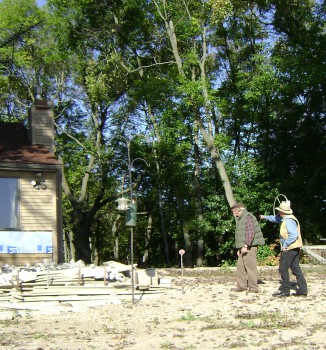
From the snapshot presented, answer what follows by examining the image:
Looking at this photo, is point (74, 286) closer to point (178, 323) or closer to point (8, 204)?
point (178, 323)

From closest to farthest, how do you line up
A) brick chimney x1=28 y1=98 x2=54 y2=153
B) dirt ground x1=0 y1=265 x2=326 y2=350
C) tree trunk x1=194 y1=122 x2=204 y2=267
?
dirt ground x1=0 y1=265 x2=326 y2=350 → brick chimney x1=28 y1=98 x2=54 y2=153 → tree trunk x1=194 y1=122 x2=204 y2=267

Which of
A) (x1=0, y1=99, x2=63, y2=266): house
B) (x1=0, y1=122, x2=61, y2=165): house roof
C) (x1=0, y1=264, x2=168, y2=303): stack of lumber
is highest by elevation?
(x1=0, y1=122, x2=61, y2=165): house roof

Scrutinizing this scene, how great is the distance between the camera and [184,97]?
29.0 metres

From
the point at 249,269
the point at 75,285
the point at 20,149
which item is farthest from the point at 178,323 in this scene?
the point at 20,149

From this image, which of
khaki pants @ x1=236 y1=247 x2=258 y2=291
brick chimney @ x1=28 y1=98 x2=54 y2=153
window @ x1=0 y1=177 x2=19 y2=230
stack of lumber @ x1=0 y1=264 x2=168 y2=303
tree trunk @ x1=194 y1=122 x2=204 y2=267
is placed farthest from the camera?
tree trunk @ x1=194 y1=122 x2=204 y2=267

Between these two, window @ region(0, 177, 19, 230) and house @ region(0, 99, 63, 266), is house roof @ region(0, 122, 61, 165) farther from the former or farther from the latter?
window @ region(0, 177, 19, 230)

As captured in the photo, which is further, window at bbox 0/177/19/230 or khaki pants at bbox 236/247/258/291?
window at bbox 0/177/19/230

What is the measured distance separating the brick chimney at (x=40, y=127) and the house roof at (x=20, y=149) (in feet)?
0.97

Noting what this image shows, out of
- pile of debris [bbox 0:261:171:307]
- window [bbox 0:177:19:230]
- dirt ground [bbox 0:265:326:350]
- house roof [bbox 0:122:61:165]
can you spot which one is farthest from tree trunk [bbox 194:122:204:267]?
dirt ground [bbox 0:265:326:350]

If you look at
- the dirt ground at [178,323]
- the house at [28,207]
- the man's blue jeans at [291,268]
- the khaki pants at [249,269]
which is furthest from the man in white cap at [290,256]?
the house at [28,207]

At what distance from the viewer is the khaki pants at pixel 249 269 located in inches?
471

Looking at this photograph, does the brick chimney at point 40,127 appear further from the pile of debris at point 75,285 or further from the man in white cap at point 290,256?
the man in white cap at point 290,256

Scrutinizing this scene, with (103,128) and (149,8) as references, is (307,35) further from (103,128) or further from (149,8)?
(103,128)

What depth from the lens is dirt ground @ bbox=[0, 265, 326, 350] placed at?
24.4ft
